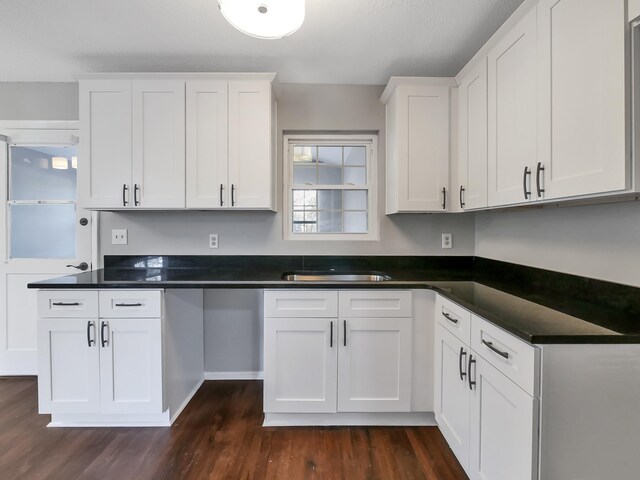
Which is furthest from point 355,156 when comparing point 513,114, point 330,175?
point 513,114

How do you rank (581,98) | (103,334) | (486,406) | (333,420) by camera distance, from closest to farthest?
(581,98)
(486,406)
(103,334)
(333,420)

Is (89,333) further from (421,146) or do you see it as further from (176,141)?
(421,146)

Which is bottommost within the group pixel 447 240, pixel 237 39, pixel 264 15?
pixel 447 240

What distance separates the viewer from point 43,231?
8.30 feet

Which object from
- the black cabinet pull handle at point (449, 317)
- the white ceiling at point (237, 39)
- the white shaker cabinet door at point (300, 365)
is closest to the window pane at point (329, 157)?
the white ceiling at point (237, 39)

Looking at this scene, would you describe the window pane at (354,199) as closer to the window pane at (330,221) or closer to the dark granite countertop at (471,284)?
the window pane at (330,221)

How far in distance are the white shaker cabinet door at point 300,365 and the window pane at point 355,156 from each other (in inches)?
53.8

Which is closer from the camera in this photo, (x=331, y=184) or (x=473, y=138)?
(x=473, y=138)

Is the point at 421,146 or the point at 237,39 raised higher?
the point at 237,39

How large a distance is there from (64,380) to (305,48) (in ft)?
8.21

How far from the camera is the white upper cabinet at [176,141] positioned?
2.09m

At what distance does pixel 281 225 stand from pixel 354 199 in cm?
65

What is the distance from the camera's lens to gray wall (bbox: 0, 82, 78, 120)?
2.47m

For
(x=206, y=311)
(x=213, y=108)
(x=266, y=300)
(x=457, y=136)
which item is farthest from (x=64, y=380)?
(x=457, y=136)
